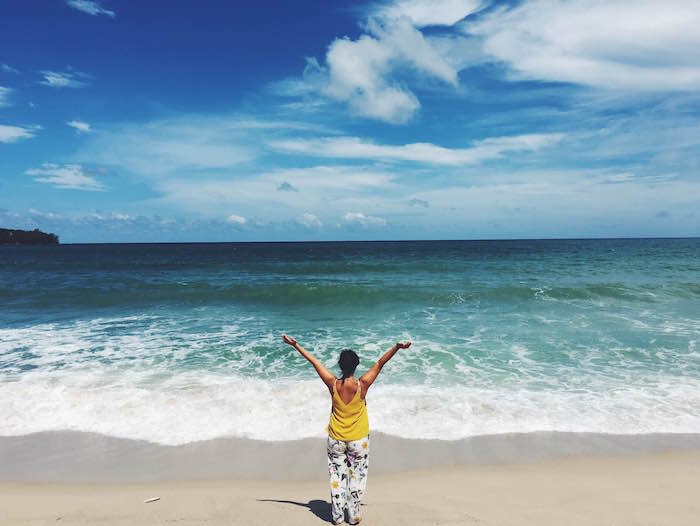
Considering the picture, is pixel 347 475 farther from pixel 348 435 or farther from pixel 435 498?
pixel 435 498

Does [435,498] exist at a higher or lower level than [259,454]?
higher

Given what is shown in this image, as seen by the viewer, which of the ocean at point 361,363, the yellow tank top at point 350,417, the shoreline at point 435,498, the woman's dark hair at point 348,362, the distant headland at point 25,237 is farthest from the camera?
the distant headland at point 25,237

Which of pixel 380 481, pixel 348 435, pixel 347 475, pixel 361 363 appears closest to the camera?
pixel 348 435

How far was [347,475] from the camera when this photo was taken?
4137mm

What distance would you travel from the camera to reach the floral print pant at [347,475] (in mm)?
4094

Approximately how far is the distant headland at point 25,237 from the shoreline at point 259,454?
154 meters

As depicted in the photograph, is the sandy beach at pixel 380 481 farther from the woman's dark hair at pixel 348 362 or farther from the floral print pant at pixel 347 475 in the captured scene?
the woman's dark hair at pixel 348 362

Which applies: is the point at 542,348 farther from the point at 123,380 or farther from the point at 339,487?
the point at 123,380

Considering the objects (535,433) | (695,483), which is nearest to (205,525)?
(535,433)

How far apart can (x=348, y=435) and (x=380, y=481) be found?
77.7 inches

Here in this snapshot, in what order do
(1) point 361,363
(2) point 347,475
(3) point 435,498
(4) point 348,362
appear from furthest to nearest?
(1) point 361,363 → (3) point 435,498 → (2) point 347,475 → (4) point 348,362

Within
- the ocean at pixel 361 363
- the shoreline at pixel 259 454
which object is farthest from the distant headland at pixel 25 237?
the shoreline at pixel 259 454

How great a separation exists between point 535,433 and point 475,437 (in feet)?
3.24

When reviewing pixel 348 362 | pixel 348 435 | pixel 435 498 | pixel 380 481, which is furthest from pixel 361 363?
pixel 348 362
